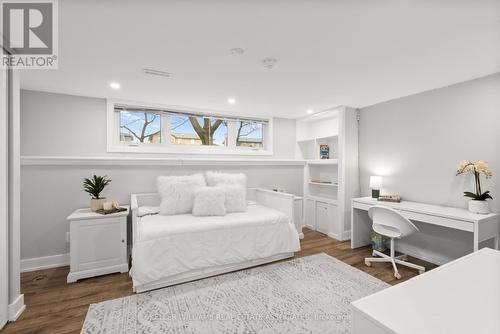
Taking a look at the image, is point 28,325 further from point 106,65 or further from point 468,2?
point 468,2

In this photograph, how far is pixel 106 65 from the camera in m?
2.21

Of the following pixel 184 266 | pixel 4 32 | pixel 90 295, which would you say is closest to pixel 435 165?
pixel 184 266

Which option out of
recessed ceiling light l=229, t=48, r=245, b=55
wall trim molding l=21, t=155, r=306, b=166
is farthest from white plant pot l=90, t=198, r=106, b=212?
recessed ceiling light l=229, t=48, r=245, b=55

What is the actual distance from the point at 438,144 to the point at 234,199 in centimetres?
273

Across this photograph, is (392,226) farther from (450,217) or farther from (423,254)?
(423,254)

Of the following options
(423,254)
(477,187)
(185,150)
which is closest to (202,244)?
(185,150)

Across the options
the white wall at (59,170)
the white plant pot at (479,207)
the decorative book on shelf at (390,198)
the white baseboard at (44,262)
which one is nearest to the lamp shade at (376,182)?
the decorative book on shelf at (390,198)

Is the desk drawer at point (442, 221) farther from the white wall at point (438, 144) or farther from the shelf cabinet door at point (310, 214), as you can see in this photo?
the shelf cabinet door at point (310, 214)

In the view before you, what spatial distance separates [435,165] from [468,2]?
2121mm

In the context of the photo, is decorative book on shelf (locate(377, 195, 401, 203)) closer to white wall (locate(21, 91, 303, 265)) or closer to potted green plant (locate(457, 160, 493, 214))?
potted green plant (locate(457, 160, 493, 214))

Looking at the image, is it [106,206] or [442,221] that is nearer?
[442,221]

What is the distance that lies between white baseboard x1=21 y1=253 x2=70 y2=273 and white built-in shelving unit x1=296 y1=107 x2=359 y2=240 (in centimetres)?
389

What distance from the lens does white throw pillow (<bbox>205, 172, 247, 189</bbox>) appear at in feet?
11.5

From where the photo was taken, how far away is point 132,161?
323cm
